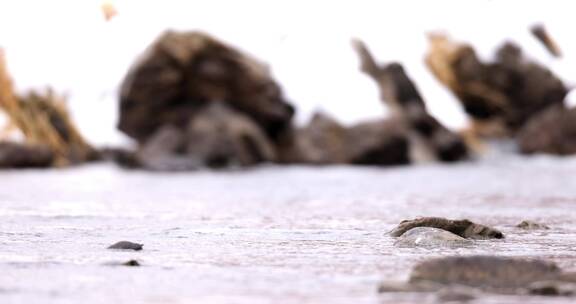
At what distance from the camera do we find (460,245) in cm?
939

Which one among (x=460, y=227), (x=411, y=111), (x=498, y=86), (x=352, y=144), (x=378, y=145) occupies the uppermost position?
(x=498, y=86)

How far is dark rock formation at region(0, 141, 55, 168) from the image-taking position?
164 feet

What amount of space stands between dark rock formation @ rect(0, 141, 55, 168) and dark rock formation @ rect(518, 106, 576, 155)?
2561cm

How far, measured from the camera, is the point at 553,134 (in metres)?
59.5

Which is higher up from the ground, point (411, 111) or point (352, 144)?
point (411, 111)

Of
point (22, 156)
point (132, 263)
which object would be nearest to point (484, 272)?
point (132, 263)

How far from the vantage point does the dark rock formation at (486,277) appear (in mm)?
6374

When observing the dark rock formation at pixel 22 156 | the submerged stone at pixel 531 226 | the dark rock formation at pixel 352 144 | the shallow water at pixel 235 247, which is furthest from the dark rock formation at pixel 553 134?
the submerged stone at pixel 531 226

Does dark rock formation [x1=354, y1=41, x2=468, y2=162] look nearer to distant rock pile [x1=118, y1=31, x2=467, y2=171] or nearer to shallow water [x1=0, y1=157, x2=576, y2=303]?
distant rock pile [x1=118, y1=31, x2=467, y2=171]

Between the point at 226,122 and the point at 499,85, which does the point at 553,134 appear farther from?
the point at 226,122

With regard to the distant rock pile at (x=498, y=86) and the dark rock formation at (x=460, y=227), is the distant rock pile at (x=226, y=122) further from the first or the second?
the dark rock formation at (x=460, y=227)

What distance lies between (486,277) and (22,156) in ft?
151

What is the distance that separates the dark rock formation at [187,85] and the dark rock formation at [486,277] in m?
46.6

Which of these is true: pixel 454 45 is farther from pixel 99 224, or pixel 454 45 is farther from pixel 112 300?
pixel 112 300
